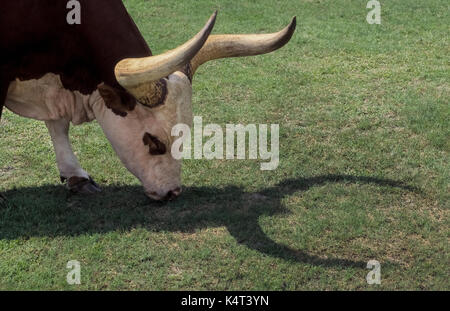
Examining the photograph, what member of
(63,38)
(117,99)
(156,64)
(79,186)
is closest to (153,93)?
(117,99)

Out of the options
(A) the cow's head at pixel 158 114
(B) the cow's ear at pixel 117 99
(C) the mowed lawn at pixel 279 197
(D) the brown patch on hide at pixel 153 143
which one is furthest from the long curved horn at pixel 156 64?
(C) the mowed lawn at pixel 279 197

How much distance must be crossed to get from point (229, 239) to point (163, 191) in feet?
2.34

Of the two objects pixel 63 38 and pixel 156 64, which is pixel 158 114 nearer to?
pixel 156 64

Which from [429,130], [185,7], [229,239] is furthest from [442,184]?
[185,7]

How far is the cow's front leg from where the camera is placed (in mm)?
6480

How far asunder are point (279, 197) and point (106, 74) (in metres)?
1.94

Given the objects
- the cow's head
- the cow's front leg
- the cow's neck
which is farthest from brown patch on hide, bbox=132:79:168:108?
the cow's front leg

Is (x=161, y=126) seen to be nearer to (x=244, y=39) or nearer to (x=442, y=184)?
(x=244, y=39)

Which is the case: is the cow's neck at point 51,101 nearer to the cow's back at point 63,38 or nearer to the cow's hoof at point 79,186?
the cow's back at point 63,38

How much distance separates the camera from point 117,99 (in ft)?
18.6

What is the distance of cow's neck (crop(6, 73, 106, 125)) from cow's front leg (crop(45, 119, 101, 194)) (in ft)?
1.33

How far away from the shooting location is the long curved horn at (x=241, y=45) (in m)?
5.65

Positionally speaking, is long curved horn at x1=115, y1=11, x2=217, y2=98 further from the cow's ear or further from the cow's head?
the cow's ear

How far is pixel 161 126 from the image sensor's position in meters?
5.64
